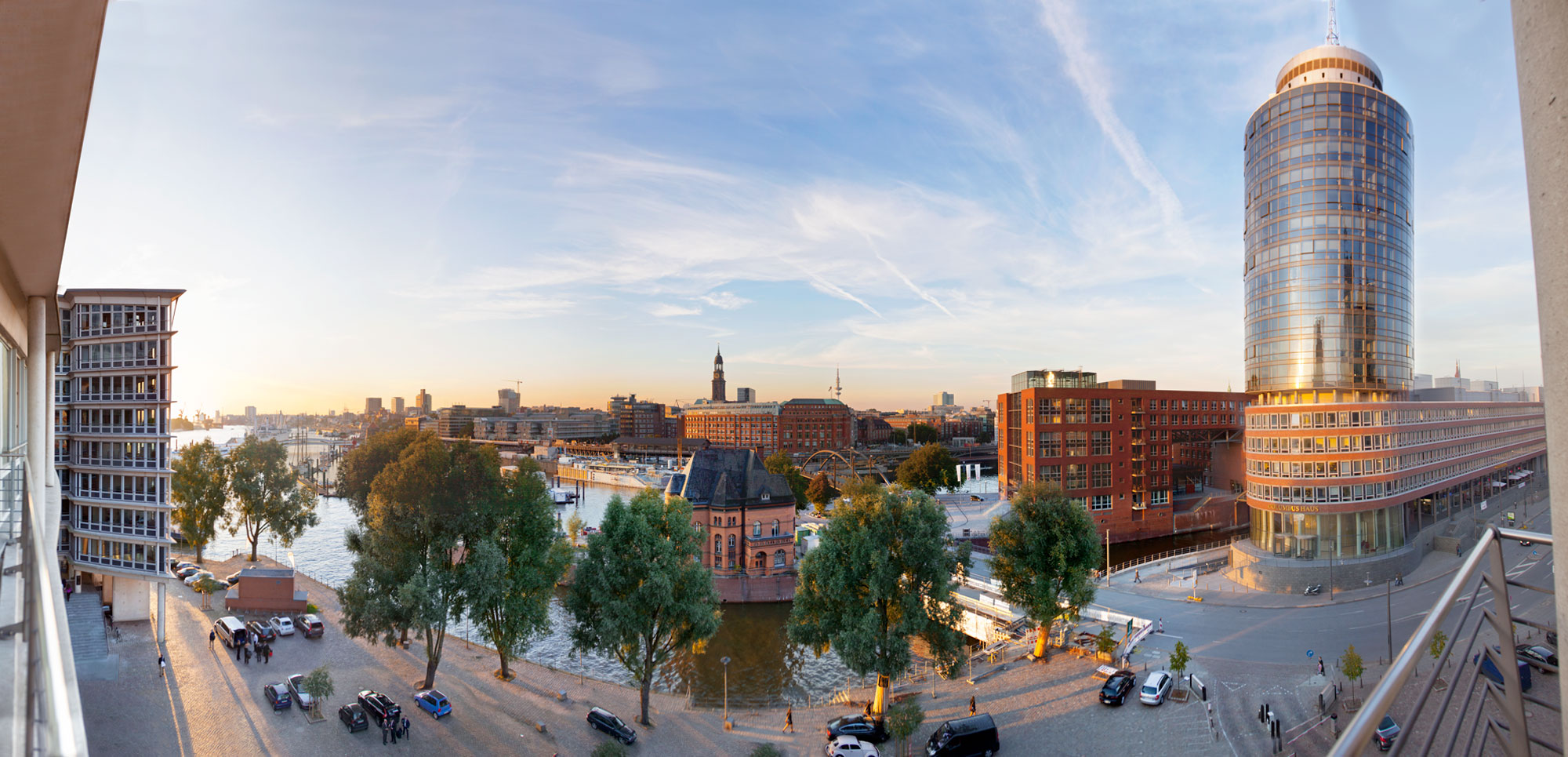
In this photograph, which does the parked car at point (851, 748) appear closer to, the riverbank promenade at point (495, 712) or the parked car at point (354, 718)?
the riverbank promenade at point (495, 712)

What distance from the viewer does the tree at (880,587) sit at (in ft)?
57.9

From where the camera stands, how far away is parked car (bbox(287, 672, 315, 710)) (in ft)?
58.5

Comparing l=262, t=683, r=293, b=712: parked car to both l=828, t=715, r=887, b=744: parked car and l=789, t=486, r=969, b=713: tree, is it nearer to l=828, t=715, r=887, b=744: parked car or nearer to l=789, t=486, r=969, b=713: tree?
l=789, t=486, r=969, b=713: tree

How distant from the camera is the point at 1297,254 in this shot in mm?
40250

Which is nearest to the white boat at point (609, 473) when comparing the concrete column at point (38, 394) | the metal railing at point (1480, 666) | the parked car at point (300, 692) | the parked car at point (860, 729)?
Result: the parked car at point (300, 692)

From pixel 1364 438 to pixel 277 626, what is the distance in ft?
145

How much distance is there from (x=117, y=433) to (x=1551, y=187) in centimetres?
3217

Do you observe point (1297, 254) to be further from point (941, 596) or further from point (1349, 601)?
point (941, 596)

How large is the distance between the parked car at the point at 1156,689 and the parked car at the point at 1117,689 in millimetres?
328

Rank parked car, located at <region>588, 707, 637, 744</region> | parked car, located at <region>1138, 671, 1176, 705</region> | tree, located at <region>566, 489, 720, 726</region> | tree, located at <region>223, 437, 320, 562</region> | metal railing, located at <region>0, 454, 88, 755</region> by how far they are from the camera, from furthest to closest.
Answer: tree, located at <region>223, 437, 320, 562</region> → tree, located at <region>566, 489, 720, 726</region> → parked car, located at <region>1138, 671, 1176, 705</region> → parked car, located at <region>588, 707, 637, 744</region> → metal railing, located at <region>0, 454, 88, 755</region>

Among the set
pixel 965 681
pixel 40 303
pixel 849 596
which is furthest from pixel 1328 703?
pixel 40 303

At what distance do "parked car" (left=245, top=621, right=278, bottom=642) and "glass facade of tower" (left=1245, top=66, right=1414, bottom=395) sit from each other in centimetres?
5023

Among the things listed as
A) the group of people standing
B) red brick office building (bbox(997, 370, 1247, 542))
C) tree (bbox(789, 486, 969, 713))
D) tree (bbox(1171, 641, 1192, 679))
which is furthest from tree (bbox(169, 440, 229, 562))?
red brick office building (bbox(997, 370, 1247, 542))

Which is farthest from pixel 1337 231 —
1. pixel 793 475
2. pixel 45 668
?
pixel 45 668
